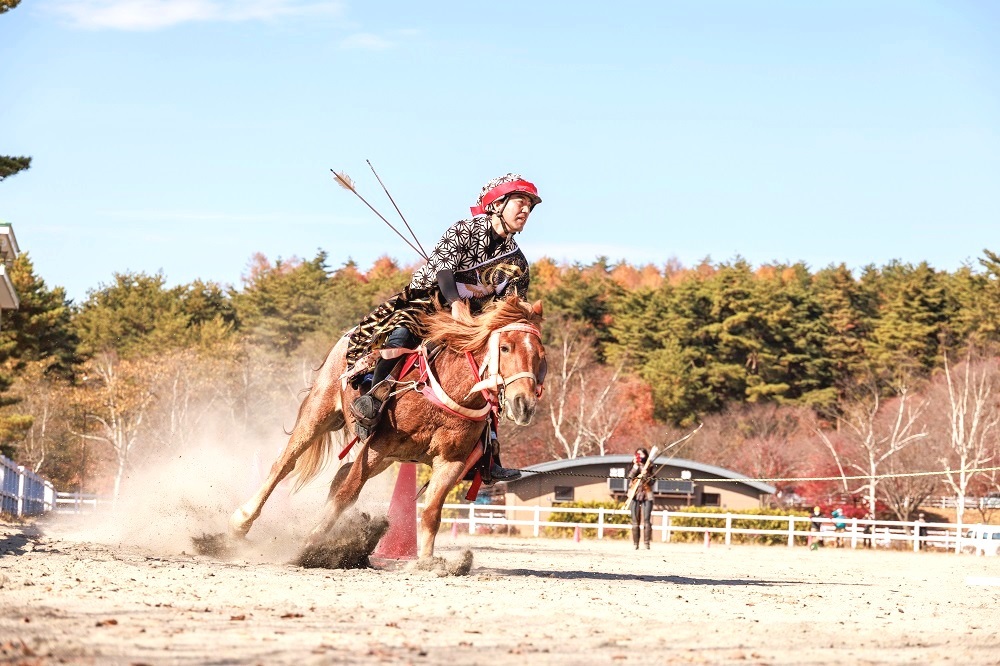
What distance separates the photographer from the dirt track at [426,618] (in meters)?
6.51

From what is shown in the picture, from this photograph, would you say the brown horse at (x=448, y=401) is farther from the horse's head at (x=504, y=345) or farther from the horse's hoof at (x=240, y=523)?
the horse's hoof at (x=240, y=523)

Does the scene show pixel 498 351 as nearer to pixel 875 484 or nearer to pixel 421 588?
pixel 421 588

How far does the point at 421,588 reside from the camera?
9.75 m

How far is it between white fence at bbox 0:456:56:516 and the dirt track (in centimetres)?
1550

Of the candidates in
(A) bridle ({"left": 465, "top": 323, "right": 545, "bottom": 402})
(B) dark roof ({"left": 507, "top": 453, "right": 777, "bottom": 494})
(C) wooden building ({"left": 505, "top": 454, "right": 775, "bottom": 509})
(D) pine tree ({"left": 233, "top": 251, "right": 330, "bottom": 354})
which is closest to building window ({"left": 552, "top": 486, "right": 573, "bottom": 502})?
(C) wooden building ({"left": 505, "top": 454, "right": 775, "bottom": 509})

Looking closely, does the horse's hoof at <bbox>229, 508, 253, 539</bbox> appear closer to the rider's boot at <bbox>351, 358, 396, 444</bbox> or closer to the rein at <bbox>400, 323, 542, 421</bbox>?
the rider's boot at <bbox>351, 358, 396, 444</bbox>

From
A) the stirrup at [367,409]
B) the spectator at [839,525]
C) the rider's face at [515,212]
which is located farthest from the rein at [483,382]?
the spectator at [839,525]

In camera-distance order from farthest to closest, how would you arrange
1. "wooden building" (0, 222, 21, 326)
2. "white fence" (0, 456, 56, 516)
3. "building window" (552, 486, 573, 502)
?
"building window" (552, 486, 573, 502) → "wooden building" (0, 222, 21, 326) → "white fence" (0, 456, 56, 516)

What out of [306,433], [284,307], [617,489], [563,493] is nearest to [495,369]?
[306,433]

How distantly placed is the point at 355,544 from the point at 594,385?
5781 centimetres

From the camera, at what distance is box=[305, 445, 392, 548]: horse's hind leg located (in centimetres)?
1177

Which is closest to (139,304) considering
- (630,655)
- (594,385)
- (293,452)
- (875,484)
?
(594,385)

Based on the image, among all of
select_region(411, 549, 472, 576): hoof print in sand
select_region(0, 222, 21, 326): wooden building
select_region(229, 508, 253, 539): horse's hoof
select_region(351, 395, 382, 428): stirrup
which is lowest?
select_region(411, 549, 472, 576): hoof print in sand

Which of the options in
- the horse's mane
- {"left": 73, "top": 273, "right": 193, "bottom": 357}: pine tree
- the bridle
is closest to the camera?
the bridle
